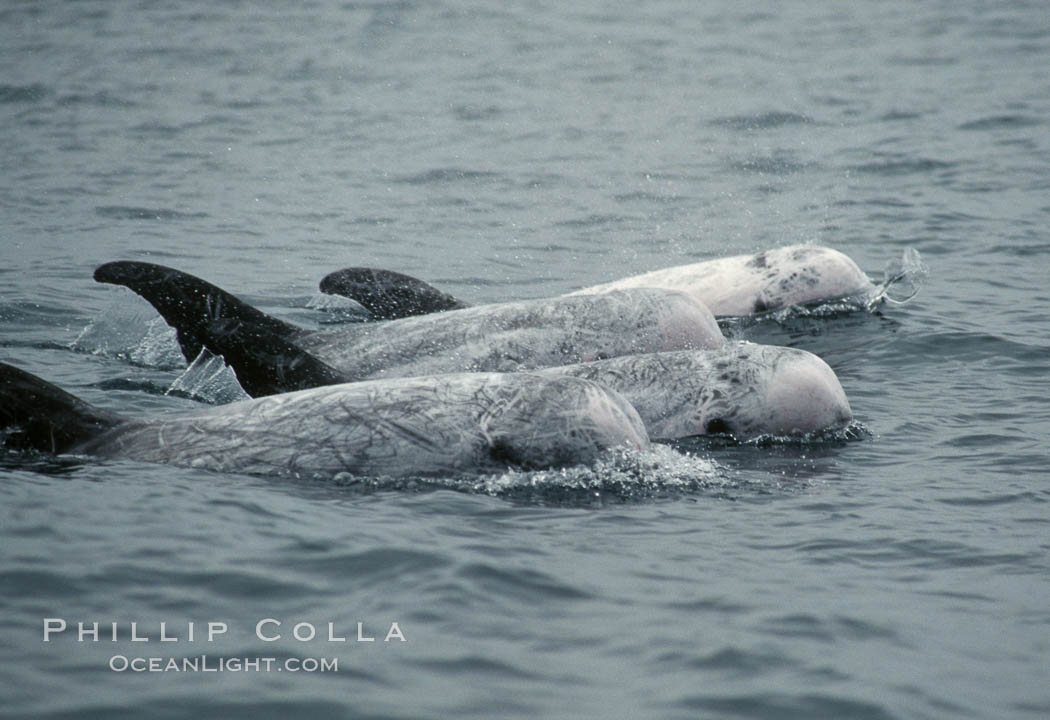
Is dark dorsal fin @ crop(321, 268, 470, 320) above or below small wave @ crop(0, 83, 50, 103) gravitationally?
below

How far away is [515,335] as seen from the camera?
10.8 metres

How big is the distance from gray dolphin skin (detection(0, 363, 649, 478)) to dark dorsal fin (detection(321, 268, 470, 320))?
3878mm

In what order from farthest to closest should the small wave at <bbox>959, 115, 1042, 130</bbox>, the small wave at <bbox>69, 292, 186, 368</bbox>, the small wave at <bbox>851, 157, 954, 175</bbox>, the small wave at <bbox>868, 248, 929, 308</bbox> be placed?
the small wave at <bbox>959, 115, 1042, 130</bbox>, the small wave at <bbox>851, 157, 954, 175</bbox>, the small wave at <bbox>868, 248, 929, 308</bbox>, the small wave at <bbox>69, 292, 186, 368</bbox>

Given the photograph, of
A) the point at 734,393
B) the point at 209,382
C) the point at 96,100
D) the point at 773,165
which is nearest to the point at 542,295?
the point at 734,393

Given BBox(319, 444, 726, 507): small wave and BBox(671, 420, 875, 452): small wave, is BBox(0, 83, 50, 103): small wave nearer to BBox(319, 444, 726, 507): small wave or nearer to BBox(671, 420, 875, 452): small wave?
BBox(671, 420, 875, 452): small wave

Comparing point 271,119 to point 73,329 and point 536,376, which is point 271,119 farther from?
point 536,376

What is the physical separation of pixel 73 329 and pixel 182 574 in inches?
254

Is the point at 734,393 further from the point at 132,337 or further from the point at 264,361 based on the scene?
the point at 132,337

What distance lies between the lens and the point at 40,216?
57.5 ft

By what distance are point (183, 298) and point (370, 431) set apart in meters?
2.41

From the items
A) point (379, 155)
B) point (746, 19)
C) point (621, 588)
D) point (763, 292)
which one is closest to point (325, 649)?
point (621, 588)

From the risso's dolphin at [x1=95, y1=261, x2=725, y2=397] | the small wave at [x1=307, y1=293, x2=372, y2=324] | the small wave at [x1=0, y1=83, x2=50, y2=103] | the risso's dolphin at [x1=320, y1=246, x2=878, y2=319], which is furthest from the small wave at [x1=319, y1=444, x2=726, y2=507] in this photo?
the small wave at [x1=0, y1=83, x2=50, y2=103]

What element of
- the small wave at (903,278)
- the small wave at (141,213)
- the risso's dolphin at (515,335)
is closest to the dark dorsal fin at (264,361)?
the risso's dolphin at (515,335)

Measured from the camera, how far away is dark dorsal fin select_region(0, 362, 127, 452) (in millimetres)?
7906
